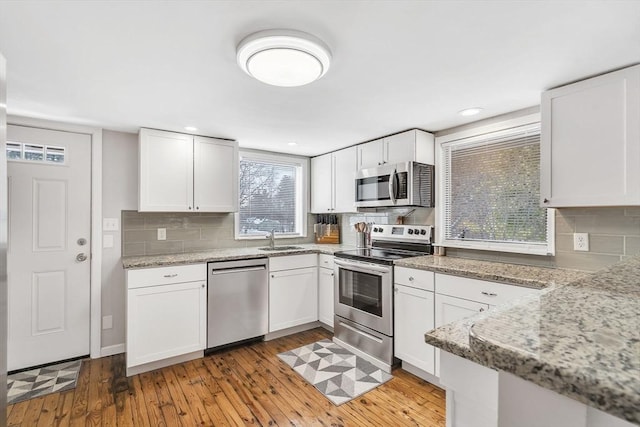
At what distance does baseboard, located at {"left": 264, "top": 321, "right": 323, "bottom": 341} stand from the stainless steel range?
48cm

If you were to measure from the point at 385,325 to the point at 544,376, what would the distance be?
244 cm

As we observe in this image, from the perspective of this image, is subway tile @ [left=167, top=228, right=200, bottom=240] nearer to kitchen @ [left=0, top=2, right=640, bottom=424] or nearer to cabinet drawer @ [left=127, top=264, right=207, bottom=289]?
kitchen @ [left=0, top=2, right=640, bottom=424]

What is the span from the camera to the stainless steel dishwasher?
2934 mm

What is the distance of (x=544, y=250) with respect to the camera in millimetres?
2346

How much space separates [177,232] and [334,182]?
6.16 feet

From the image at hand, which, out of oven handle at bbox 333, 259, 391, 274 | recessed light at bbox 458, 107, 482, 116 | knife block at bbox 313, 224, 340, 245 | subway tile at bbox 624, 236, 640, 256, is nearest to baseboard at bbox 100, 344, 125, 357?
oven handle at bbox 333, 259, 391, 274

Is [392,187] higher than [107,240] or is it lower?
higher

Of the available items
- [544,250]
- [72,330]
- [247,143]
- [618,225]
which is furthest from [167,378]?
[618,225]

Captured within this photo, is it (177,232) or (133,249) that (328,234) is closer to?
(177,232)

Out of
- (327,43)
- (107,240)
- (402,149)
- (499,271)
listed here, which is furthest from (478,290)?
(107,240)

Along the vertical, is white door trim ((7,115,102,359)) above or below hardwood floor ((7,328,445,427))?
above

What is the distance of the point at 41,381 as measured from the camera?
2480 mm

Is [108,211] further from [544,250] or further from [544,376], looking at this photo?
[544,250]

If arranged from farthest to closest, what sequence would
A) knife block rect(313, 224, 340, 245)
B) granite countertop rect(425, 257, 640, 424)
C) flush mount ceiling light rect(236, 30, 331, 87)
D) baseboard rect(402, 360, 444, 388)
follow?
knife block rect(313, 224, 340, 245) → baseboard rect(402, 360, 444, 388) → flush mount ceiling light rect(236, 30, 331, 87) → granite countertop rect(425, 257, 640, 424)
